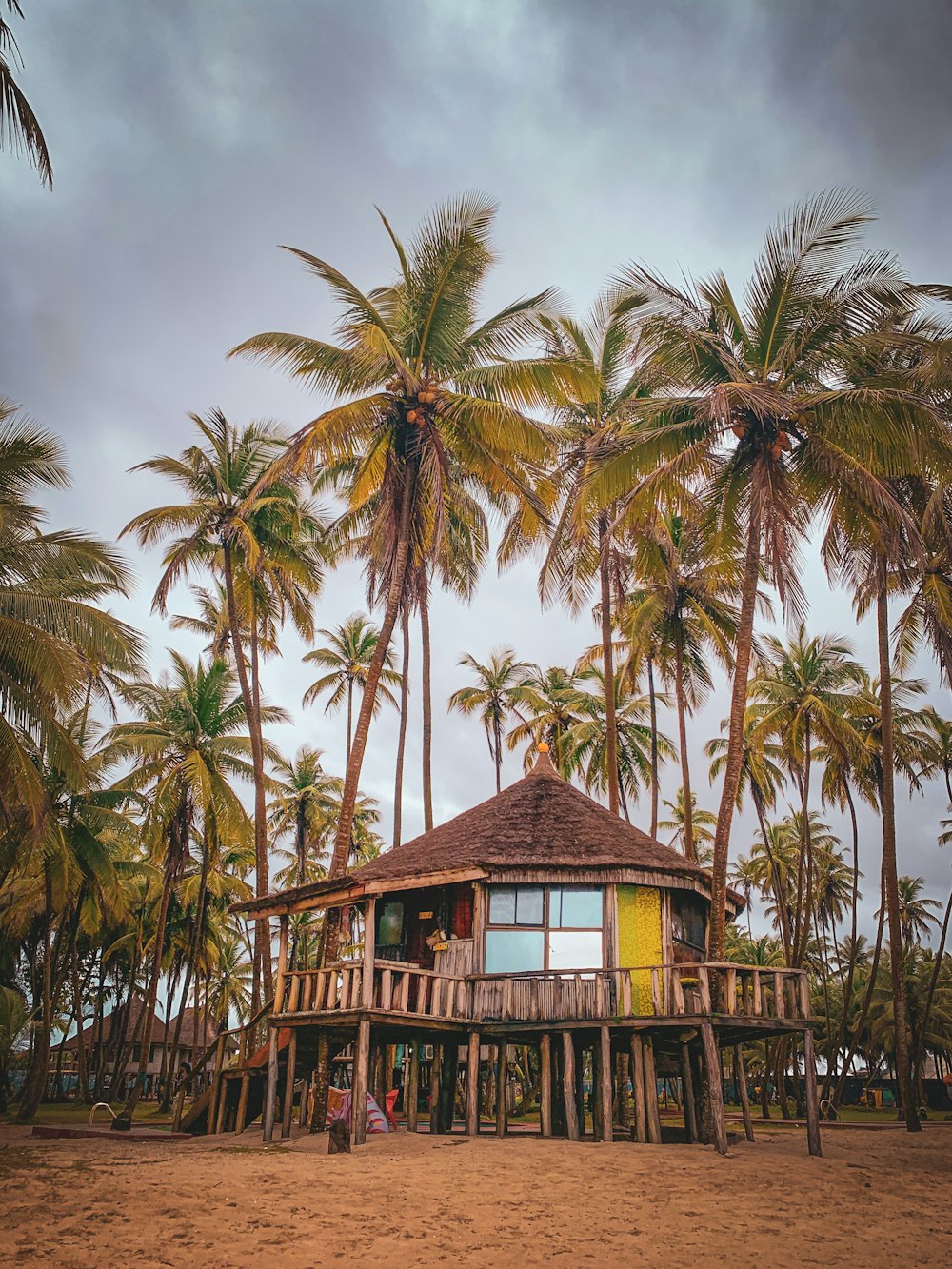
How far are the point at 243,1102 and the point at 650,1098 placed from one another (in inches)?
307

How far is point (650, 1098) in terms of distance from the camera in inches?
656

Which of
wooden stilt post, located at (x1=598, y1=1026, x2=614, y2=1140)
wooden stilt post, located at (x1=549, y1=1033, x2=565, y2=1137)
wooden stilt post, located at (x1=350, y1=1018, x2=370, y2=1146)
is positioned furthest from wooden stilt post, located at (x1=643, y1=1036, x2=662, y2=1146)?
wooden stilt post, located at (x1=350, y1=1018, x2=370, y2=1146)

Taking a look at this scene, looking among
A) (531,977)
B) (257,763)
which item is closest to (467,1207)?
(531,977)

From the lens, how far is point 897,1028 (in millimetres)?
24750

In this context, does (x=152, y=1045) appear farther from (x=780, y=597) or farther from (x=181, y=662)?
(x=780, y=597)

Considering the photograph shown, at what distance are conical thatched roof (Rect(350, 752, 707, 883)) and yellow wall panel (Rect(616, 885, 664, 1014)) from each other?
0.57 m

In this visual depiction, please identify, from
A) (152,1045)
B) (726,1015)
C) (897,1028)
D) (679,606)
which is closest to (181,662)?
(679,606)

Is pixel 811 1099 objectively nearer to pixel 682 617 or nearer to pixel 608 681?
pixel 608 681

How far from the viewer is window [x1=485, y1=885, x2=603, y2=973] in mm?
18484

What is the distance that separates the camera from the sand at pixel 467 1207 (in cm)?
909

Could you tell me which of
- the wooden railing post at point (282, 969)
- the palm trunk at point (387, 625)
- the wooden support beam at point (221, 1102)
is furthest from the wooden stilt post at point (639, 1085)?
the wooden support beam at point (221, 1102)

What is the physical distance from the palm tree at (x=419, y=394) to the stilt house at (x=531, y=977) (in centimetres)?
225

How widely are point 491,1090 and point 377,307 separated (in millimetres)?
25307

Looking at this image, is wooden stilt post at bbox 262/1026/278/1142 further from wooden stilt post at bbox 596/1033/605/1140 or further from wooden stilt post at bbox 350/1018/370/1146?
wooden stilt post at bbox 596/1033/605/1140
